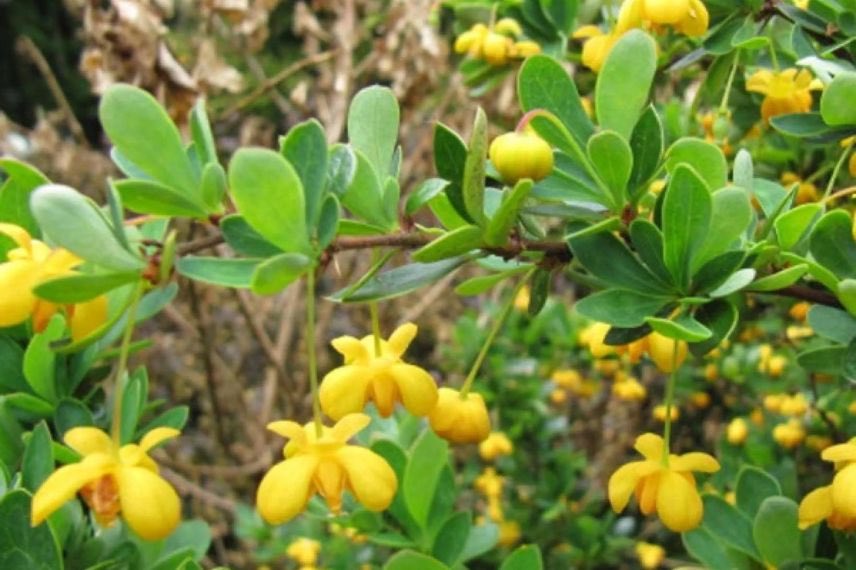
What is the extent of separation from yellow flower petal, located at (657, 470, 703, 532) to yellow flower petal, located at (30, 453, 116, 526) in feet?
1.49

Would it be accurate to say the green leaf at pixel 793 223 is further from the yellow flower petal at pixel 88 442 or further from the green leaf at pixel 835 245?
the yellow flower petal at pixel 88 442

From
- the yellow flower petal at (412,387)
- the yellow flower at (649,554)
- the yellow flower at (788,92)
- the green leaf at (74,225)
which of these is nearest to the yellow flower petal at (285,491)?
the yellow flower petal at (412,387)

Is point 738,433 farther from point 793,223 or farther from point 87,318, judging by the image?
point 87,318

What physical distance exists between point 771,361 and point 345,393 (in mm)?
1512

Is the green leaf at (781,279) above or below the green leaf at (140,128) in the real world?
below

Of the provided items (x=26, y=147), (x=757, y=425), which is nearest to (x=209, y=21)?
(x=26, y=147)

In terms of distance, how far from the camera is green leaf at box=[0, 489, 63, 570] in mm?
851

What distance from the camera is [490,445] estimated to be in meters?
2.16

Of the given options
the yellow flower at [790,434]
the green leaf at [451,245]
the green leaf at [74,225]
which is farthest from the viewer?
the yellow flower at [790,434]

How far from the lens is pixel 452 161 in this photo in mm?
825

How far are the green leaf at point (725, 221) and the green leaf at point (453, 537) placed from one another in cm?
45

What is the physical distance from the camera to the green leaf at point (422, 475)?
118cm

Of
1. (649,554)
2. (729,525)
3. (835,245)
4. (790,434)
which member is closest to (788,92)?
(835,245)

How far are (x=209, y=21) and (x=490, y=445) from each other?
125cm
